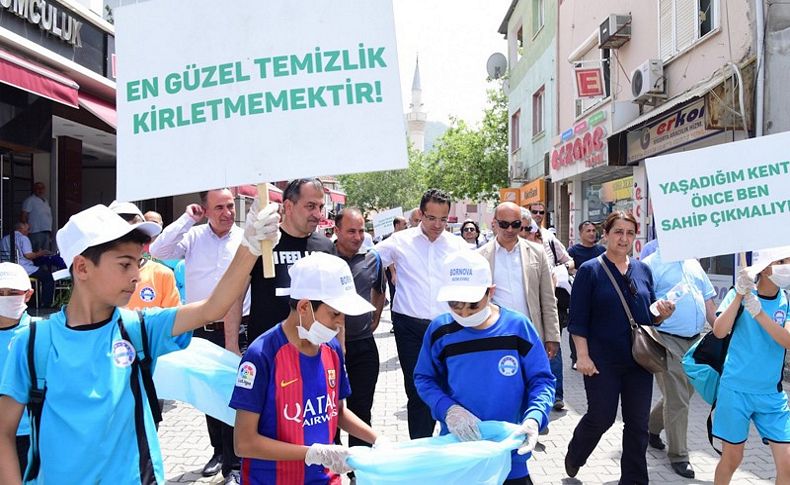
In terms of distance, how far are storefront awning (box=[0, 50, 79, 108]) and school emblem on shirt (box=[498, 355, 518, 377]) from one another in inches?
275

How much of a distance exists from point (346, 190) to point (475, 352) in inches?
2246

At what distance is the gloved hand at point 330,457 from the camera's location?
2301 millimetres

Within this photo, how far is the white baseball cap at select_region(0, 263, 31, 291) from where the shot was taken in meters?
3.34

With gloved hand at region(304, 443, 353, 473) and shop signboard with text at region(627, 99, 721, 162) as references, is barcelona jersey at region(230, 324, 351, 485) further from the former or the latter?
shop signboard with text at region(627, 99, 721, 162)

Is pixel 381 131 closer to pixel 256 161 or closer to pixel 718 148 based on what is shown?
pixel 256 161

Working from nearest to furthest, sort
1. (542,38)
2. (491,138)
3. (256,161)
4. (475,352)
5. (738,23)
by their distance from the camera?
1. (256,161)
2. (475,352)
3. (738,23)
4. (542,38)
5. (491,138)

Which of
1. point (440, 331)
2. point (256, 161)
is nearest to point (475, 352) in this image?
point (440, 331)

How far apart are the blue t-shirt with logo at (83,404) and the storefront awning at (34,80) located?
21.6 ft

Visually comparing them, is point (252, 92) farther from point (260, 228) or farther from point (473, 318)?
point (473, 318)

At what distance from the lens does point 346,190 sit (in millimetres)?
59562

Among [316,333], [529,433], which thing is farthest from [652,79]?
[316,333]

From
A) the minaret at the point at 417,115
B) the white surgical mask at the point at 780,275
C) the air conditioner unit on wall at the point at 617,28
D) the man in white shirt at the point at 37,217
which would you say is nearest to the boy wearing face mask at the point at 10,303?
the white surgical mask at the point at 780,275

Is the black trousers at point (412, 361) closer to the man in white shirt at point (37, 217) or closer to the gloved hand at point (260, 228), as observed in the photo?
the gloved hand at point (260, 228)

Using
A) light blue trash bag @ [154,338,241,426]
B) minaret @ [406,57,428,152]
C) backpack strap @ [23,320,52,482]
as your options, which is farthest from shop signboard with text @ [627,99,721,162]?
minaret @ [406,57,428,152]
